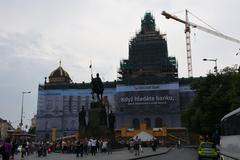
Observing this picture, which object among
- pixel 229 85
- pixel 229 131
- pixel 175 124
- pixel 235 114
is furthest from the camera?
pixel 175 124

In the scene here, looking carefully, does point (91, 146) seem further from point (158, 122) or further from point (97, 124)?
point (158, 122)

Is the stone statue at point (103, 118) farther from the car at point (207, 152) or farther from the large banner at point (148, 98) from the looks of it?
→ the large banner at point (148, 98)

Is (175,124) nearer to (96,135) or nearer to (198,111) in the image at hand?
(198,111)

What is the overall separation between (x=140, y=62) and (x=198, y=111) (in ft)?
229

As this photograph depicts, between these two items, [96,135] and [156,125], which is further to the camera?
[156,125]

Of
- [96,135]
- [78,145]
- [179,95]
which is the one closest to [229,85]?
[96,135]

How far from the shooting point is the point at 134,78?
12069 cm

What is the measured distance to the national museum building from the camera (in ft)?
376

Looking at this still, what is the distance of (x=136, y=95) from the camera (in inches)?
4550

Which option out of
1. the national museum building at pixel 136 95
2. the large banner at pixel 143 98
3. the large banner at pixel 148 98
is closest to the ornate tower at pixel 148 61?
the national museum building at pixel 136 95

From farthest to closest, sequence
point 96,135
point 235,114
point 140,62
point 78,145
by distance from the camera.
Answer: point 140,62 < point 96,135 < point 78,145 < point 235,114

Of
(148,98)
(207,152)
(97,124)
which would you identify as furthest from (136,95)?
(207,152)

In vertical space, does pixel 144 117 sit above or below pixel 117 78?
below

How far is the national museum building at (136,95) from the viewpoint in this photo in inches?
4508
